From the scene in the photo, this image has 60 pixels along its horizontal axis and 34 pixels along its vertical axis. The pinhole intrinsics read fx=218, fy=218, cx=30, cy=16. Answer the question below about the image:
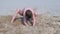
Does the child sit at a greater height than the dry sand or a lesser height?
greater

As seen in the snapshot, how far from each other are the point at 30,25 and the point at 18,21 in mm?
183

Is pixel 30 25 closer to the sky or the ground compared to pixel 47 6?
closer to the ground

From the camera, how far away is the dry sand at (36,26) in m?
2.34

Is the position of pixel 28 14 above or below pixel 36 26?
above

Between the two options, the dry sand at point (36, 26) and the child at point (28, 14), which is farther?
the child at point (28, 14)

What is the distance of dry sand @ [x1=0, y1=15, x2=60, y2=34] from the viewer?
234cm

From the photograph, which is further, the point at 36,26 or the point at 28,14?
the point at 28,14

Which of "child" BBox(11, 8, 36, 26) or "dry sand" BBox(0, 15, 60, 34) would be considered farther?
"child" BBox(11, 8, 36, 26)

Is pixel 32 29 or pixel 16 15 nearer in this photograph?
pixel 32 29

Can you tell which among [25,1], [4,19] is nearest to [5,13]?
[4,19]

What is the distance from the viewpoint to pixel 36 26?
2.43 metres

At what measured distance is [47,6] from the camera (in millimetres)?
2936

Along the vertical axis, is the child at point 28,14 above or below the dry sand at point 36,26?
above

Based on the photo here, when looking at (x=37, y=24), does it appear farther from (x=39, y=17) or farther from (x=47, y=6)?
(x=47, y=6)
